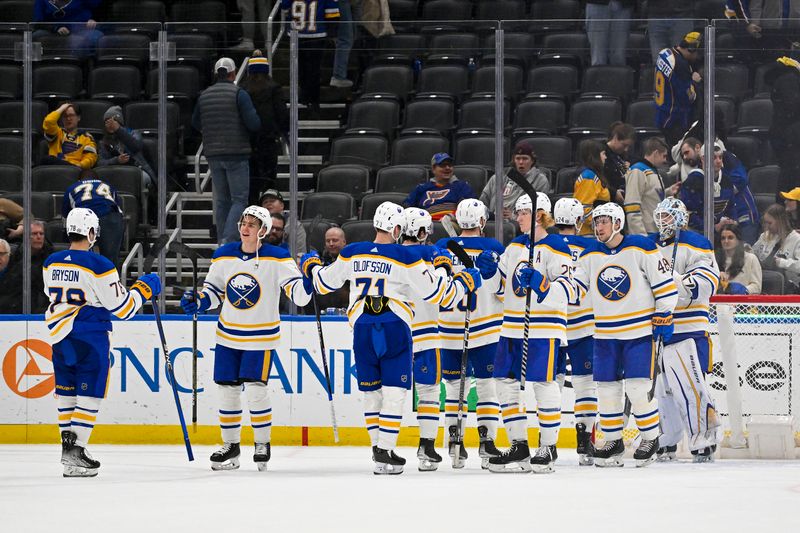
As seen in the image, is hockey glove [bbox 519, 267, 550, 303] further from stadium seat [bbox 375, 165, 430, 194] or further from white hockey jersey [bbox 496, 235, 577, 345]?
stadium seat [bbox 375, 165, 430, 194]

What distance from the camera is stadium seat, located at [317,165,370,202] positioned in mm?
10062

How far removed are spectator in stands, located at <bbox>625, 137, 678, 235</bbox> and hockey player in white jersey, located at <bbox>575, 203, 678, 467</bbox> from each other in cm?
122

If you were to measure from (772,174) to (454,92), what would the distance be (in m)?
2.37

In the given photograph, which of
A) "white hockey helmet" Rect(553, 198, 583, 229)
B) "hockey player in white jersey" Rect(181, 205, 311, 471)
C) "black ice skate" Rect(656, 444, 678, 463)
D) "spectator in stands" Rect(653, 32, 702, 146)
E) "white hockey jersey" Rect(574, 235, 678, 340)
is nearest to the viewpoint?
"hockey player in white jersey" Rect(181, 205, 311, 471)

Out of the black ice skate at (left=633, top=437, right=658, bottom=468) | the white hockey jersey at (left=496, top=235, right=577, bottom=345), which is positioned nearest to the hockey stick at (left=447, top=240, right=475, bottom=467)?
the white hockey jersey at (left=496, top=235, right=577, bottom=345)

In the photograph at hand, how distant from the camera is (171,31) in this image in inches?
402

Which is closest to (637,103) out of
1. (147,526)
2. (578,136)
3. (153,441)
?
(578,136)

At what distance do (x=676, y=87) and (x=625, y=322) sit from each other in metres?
2.28

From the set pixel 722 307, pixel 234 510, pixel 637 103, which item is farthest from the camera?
pixel 637 103

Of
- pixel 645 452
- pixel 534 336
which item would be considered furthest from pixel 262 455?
pixel 645 452

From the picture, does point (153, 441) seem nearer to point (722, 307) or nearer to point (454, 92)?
point (454, 92)

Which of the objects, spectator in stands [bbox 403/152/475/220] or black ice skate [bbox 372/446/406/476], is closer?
black ice skate [bbox 372/446/406/476]

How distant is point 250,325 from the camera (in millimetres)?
8266

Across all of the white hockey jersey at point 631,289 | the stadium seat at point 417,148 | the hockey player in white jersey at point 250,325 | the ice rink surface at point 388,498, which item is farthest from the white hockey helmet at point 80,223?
the white hockey jersey at point 631,289
